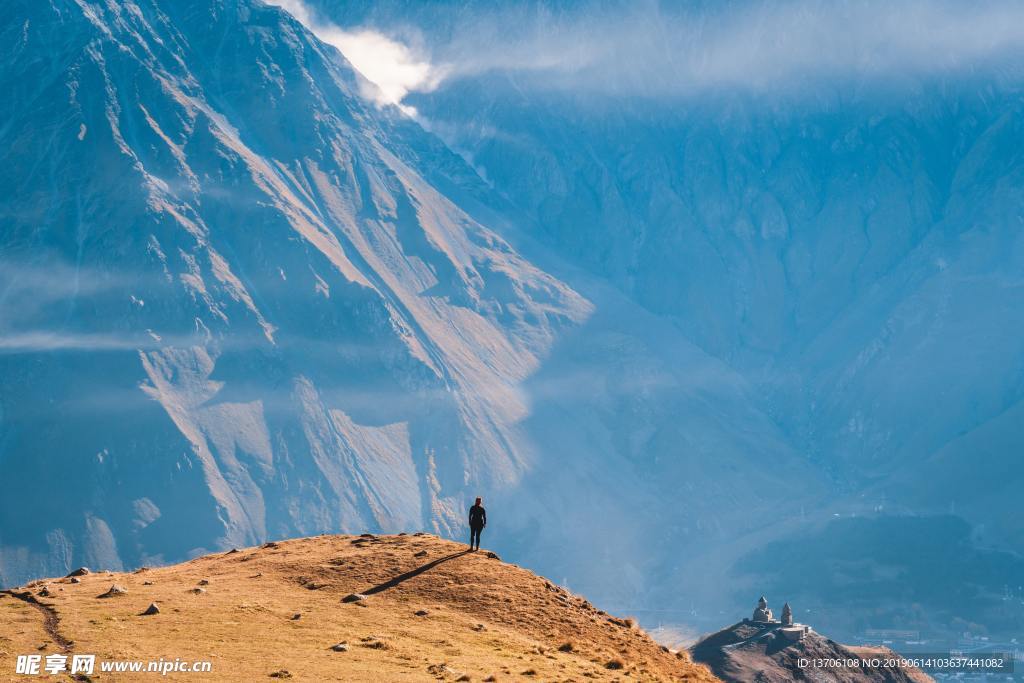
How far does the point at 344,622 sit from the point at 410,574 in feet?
29.2

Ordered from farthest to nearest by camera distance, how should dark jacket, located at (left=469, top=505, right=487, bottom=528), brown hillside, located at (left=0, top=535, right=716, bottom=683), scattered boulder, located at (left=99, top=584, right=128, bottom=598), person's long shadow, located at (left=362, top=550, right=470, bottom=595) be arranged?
dark jacket, located at (left=469, top=505, right=487, bottom=528) → person's long shadow, located at (left=362, top=550, right=470, bottom=595) → scattered boulder, located at (left=99, top=584, right=128, bottom=598) → brown hillside, located at (left=0, top=535, right=716, bottom=683)

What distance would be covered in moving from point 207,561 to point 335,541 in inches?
301

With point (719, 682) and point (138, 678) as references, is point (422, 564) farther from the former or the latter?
point (138, 678)

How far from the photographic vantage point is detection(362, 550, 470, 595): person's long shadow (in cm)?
6450

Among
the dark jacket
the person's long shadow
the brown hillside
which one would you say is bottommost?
the brown hillside

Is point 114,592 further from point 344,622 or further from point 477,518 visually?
point 477,518

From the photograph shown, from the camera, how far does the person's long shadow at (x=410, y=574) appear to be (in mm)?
64500

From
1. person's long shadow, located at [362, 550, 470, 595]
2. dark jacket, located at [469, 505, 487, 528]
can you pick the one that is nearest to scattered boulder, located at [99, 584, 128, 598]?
person's long shadow, located at [362, 550, 470, 595]

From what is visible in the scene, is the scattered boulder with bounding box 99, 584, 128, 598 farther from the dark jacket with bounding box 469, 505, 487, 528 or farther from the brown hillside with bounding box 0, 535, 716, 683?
the dark jacket with bounding box 469, 505, 487, 528

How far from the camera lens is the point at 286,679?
48.0m

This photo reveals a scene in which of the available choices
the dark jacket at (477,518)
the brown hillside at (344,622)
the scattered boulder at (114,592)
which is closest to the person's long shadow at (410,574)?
the brown hillside at (344,622)

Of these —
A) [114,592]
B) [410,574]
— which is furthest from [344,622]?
[114,592]

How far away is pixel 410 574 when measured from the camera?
67000 mm

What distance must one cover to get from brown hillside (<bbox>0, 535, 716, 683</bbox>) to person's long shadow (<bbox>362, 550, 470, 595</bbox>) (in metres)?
0.09
